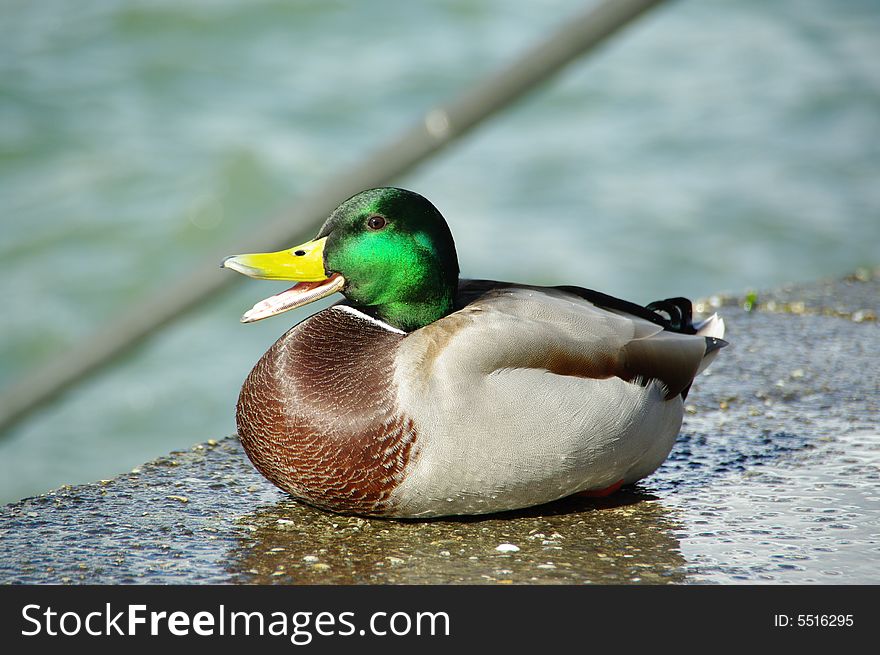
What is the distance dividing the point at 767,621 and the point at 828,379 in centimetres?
166

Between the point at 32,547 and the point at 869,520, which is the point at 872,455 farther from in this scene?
the point at 32,547

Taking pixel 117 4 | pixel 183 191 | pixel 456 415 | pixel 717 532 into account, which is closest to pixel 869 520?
pixel 717 532

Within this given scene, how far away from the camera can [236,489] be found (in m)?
3.06

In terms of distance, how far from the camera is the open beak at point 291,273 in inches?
109

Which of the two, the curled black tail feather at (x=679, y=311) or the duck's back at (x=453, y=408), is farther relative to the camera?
the curled black tail feather at (x=679, y=311)

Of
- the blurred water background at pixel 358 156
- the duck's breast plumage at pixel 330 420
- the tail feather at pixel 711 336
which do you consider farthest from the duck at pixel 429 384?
the blurred water background at pixel 358 156

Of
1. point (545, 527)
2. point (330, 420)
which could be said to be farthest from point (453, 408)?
point (545, 527)

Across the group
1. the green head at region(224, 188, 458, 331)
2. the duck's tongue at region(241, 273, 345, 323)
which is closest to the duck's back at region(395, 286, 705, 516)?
the green head at region(224, 188, 458, 331)

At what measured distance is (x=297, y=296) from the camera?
2.84 metres

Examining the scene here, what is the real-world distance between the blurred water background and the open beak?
5015 mm

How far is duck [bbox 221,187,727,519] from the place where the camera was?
266 cm

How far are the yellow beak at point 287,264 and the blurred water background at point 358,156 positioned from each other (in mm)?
5029

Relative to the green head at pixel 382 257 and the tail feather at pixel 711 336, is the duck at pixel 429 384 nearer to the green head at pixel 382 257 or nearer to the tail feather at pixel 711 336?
the green head at pixel 382 257

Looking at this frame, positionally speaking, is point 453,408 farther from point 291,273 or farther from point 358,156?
point 358,156
